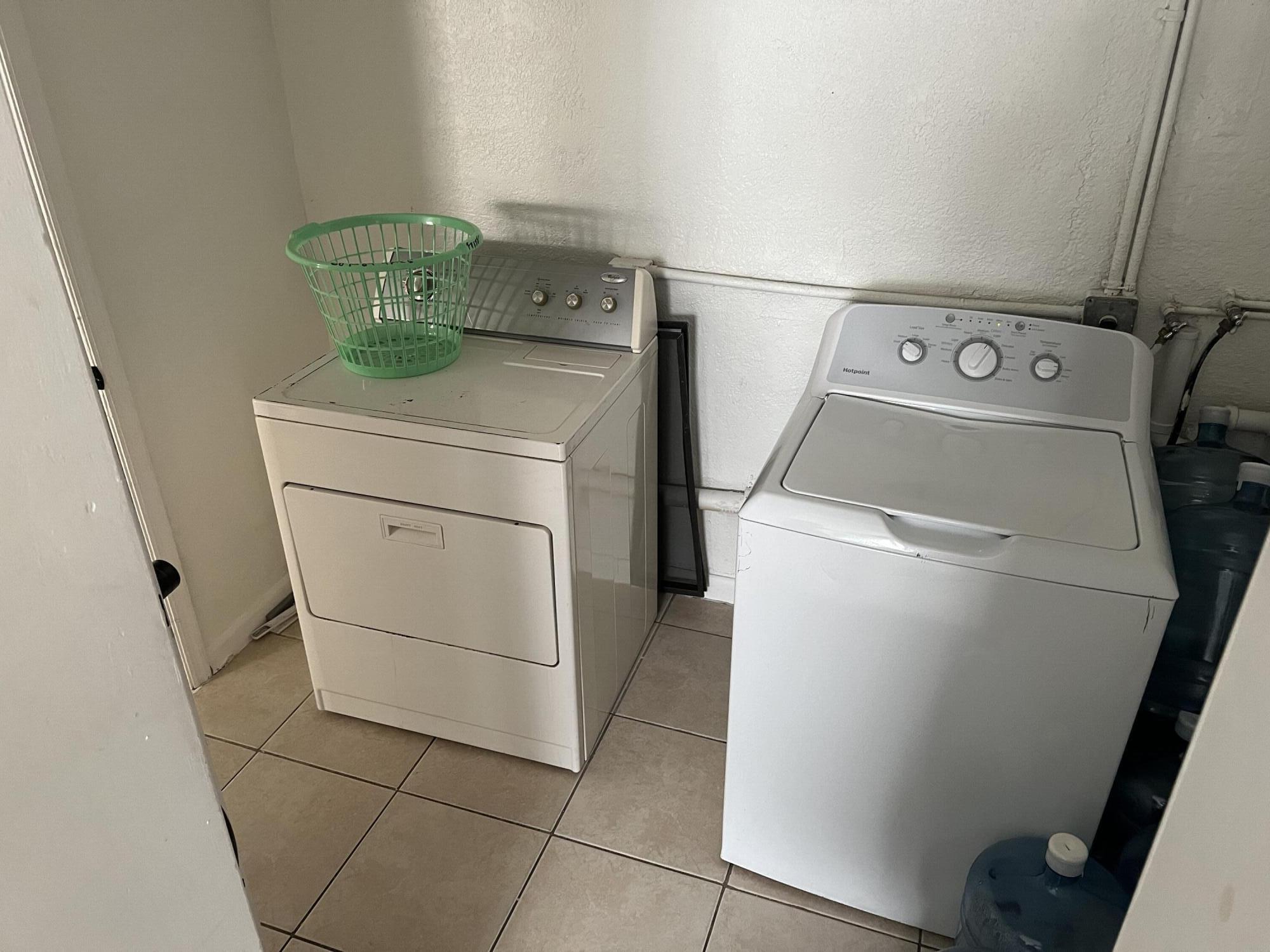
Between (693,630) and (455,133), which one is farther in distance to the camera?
(693,630)

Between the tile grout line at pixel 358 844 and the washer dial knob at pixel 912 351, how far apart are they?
1217mm

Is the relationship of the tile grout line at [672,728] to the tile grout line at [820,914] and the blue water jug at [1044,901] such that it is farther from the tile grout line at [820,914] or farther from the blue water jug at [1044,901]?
the blue water jug at [1044,901]

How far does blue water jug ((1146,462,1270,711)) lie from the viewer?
1.40 meters

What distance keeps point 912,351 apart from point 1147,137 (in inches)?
20.3

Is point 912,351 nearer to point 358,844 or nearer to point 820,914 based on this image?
point 820,914

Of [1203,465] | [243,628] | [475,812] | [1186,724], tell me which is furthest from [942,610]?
[243,628]

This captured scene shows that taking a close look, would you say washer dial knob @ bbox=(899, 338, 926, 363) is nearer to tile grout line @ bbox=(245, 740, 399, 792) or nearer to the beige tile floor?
the beige tile floor

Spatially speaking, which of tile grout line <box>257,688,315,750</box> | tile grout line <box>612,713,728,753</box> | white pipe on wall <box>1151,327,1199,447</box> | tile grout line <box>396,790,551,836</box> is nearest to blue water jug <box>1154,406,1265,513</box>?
white pipe on wall <box>1151,327,1199,447</box>

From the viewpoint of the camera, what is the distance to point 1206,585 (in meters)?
1.44

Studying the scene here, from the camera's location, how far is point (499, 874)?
1652 millimetres

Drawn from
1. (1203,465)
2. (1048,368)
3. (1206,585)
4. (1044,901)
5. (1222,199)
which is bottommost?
(1044,901)

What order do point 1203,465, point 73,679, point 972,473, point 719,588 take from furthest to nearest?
1. point 719,588
2. point 1203,465
3. point 972,473
4. point 73,679

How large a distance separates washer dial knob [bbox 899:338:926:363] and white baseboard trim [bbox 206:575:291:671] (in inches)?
61.9

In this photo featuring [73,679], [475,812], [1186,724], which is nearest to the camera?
[73,679]
